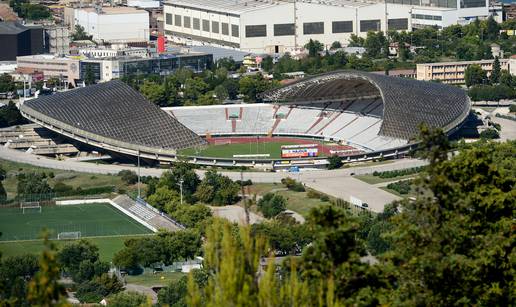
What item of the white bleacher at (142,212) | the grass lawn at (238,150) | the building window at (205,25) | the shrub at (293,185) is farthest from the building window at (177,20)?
the white bleacher at (142,212)

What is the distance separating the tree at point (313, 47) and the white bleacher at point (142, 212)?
30.7m

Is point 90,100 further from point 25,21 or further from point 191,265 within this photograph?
point 25,21

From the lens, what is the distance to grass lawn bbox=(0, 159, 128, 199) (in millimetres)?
47625

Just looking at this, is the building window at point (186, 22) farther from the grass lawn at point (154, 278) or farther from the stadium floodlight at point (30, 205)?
the grass lawn at point (154, 278)

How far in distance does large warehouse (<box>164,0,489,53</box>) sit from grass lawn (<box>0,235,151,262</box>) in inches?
1481

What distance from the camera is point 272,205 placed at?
4222cm

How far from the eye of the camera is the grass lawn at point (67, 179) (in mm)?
47625

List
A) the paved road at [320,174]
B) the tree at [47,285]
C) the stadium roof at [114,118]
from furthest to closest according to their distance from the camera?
the stadium roof at [114,118] → the paved road at [320,174] → the tree at [47,285]

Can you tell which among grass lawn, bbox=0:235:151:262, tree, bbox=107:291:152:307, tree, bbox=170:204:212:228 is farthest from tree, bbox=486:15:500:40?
tree, bbox=107:291:152:307

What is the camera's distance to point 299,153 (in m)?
51.0

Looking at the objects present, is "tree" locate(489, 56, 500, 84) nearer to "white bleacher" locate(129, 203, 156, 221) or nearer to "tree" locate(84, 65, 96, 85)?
"tree" locate(84, 65, 96, 85)

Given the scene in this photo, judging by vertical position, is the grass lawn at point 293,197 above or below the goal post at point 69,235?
above

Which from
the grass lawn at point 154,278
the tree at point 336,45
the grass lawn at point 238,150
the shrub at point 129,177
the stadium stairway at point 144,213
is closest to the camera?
the grass lawn at point 154,278

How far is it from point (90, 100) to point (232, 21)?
23.9 metres
